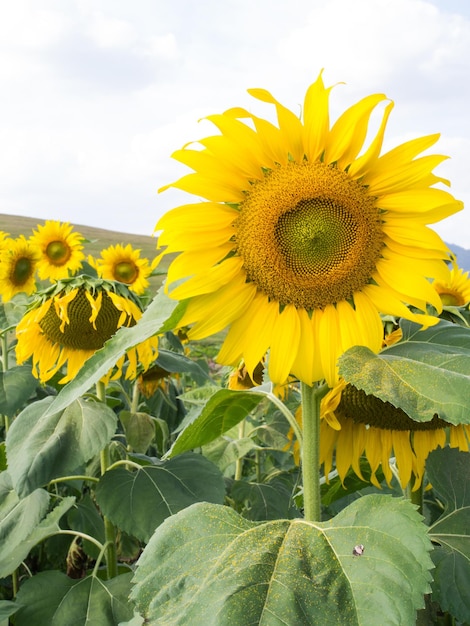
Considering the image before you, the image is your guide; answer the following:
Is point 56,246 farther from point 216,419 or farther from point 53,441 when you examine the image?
point 216,419

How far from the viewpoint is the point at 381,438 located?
1596 millimetres

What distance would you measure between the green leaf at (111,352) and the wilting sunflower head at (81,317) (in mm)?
949

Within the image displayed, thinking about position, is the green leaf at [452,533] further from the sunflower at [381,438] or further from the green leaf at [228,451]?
the green leaf at [228,451]

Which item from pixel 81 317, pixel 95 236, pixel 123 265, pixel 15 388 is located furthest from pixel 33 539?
pixel 95 236

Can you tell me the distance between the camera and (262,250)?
3.94ft

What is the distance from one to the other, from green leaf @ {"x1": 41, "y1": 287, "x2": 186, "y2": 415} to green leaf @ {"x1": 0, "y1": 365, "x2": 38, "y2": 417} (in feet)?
5.01

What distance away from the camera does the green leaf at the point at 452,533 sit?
4.12ft

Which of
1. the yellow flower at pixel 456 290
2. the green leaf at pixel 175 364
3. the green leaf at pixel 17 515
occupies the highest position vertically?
the yellow flower at pixel 456 290

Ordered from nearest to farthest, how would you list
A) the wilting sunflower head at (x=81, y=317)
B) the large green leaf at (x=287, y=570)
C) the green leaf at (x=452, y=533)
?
the large green leaf at (x=287, y=570), the green leaf at (x=452, y=533), the wilting sunflower head at (x=81, y=317)

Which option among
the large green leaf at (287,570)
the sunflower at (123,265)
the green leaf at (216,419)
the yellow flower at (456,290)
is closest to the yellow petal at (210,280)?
the green leaf at (216,419)

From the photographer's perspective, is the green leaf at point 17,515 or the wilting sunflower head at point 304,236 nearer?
the wilting sunflower head at point 304,236

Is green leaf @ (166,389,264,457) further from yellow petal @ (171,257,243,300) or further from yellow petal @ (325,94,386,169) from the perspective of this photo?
yellow petal @ (325,94,386,169)

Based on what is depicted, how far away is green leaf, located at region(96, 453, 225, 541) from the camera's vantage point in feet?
5.56

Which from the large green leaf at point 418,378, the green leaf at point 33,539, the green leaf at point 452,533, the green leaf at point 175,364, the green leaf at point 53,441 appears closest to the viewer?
the large green leaf at point 418,378
